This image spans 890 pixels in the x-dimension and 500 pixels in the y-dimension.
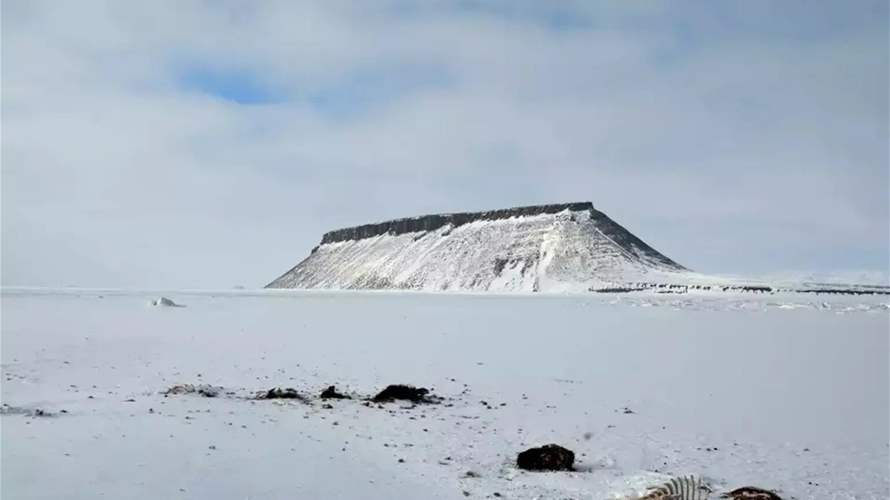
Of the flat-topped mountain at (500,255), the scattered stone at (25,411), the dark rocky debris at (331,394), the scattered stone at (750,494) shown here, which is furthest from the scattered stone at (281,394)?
the flat-topped mountain at (500,255)

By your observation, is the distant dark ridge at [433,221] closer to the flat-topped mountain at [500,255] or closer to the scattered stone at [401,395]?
the flat-topped mountain at [500,255]

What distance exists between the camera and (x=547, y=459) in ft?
29.4

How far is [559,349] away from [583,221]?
367 ft

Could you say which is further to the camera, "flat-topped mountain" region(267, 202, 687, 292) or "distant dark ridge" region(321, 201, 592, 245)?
"distant dark ridge" region(321, 201, 592, 245)

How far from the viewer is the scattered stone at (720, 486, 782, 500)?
790 centimetres

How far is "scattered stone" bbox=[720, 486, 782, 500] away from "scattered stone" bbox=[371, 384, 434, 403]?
5732mm

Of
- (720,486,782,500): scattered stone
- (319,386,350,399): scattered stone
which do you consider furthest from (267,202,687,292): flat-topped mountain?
(720,486,782,500): scattered stone

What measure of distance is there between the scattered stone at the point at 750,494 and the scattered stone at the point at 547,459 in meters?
1.87

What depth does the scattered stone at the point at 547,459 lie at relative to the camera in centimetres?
891

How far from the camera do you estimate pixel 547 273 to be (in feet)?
358

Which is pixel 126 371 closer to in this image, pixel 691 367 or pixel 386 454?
pixel 386 454

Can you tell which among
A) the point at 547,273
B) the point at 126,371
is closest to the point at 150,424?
the point at 126,371

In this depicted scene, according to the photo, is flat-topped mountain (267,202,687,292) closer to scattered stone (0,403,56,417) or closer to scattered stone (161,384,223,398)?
scattered stone (161,384,223,398)

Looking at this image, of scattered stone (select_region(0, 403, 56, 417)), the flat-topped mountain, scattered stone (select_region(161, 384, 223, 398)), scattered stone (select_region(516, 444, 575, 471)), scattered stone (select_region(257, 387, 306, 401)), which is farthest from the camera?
the flat-topped mountain
